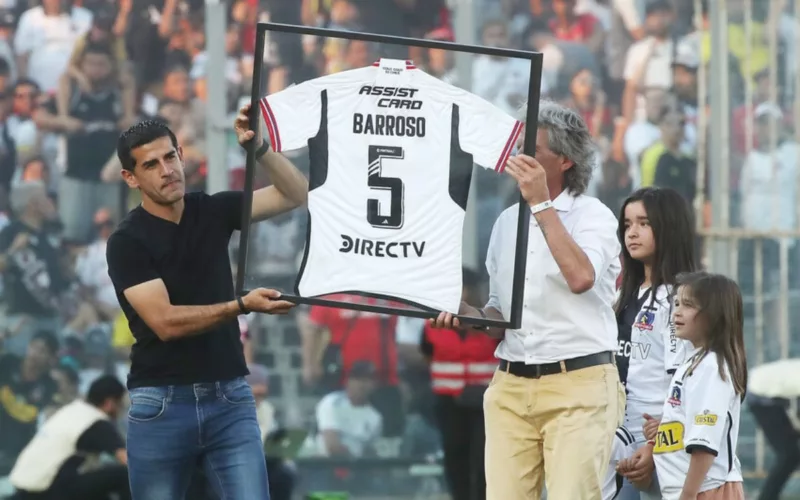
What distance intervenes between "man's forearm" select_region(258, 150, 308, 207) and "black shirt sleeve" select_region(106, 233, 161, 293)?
0.52 metres

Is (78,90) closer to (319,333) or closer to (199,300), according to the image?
(319,333)

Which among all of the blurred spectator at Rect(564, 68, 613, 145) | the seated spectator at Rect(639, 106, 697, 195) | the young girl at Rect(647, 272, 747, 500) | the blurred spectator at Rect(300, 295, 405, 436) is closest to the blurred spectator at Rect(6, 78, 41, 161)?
the blurred spectator at Rect(300, 295, 405, 436)

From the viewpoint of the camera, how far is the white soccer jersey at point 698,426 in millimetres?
5543

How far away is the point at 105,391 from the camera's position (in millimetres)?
8859

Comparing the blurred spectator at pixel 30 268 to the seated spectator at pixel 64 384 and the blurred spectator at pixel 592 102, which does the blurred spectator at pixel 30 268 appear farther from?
the blurred spectator at pixel 592 102

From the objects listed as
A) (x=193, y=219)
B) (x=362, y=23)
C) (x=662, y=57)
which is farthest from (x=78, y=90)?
(x=193, y=219)

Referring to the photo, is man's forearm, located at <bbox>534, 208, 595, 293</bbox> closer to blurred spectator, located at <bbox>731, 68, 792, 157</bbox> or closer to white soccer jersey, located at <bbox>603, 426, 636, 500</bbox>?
white soccer jersey, located at <bbox>603, 426, 636, 500</bbox>

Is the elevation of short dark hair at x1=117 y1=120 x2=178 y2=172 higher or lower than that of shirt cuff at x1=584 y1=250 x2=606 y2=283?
higher

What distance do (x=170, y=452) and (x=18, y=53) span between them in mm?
5330

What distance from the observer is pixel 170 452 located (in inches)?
217

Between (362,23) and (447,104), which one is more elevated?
(362,23)

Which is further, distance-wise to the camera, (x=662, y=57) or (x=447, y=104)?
(x=662, y=57)

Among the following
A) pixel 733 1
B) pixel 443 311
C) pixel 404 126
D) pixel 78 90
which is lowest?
pixel 443 311

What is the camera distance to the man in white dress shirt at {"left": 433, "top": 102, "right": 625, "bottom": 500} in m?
5.39
